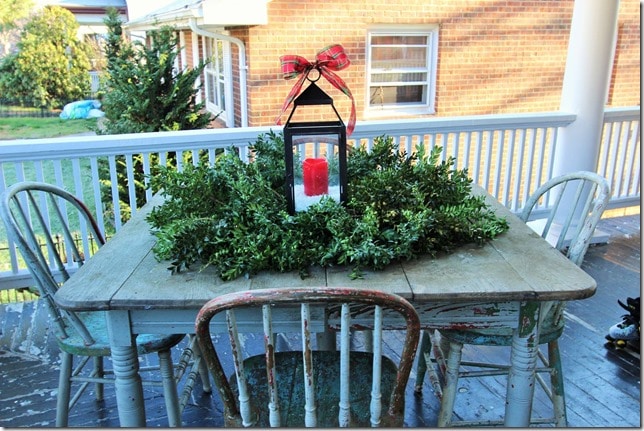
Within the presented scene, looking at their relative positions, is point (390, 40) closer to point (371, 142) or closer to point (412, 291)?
point (371, 142)

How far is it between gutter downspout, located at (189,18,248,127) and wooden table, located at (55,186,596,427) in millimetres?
4362

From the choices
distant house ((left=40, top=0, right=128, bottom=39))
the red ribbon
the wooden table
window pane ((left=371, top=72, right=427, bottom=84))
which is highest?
distant house ((left=40, top=0, right=128, bottom=39))

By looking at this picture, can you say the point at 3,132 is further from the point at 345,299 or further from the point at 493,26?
the point at 345,299

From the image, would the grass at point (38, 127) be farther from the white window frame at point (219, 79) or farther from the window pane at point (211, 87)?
the white window frame at point (219, 79)

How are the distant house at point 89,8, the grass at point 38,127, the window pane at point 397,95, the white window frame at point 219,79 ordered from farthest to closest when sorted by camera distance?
the distant house at point 89,8 → the grass at point 38,127 → the white window frame at point 219,79 → the window pane at point 397,95

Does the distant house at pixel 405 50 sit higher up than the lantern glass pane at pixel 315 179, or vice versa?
the distant house at pixel 405 50

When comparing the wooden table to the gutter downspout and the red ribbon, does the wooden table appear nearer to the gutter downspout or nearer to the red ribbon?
the red ribbon

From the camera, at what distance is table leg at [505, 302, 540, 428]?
143cm

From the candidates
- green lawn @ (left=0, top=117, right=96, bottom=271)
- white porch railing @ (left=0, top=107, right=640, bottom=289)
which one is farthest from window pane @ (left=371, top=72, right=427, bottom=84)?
green lawn @ (left=0, top=117, right=96, bottom=271)

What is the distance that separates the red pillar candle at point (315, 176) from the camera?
1.62m

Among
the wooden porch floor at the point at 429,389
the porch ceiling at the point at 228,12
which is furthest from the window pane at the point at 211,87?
the wooden porch floor at the point at 429,389

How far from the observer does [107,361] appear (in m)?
2.41

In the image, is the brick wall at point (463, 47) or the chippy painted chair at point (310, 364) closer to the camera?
the chippy painted chair at point (310, 364)

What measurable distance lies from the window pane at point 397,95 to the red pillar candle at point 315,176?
4.66 m
